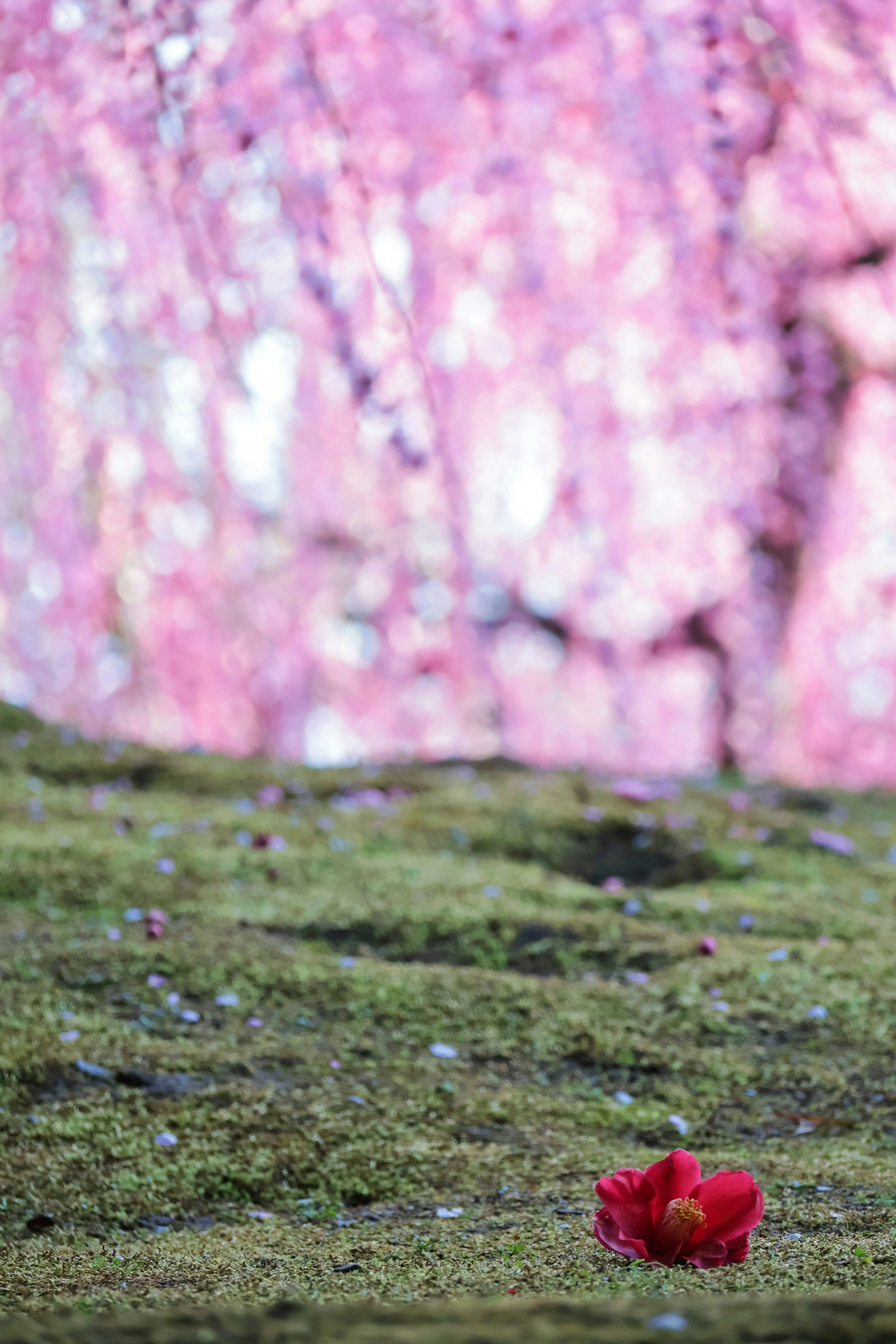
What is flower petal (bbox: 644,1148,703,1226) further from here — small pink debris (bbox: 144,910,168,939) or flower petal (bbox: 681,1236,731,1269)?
small pink debris (bbox: 144,910,168,939)

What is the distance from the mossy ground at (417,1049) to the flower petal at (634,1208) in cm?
4

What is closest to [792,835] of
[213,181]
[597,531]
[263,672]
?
[597,531]

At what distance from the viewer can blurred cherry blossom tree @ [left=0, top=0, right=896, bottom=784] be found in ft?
12.6

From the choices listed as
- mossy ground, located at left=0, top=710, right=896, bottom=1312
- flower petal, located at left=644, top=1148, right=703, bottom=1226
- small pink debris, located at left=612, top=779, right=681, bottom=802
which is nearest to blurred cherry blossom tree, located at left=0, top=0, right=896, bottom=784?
small pink debris, located at left=612, top=779, right=681, bottom=802

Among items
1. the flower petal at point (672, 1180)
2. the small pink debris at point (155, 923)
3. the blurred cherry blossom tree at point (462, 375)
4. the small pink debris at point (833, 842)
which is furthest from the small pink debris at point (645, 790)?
the flower petal at point (672, 1180)

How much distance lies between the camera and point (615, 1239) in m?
1.32

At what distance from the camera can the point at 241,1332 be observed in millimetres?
803

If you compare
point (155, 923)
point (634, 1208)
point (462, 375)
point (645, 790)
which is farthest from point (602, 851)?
point (462, 375)

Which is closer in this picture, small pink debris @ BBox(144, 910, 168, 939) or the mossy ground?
the mossy ground

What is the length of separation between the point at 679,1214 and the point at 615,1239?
8cm

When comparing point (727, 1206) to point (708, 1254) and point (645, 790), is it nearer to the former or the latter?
point (708, 1254)

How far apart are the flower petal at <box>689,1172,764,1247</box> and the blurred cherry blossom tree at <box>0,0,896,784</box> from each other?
271 cm

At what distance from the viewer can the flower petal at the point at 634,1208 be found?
1.33 metres

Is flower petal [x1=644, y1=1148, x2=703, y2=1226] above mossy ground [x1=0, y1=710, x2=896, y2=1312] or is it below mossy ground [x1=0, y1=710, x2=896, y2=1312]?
above
